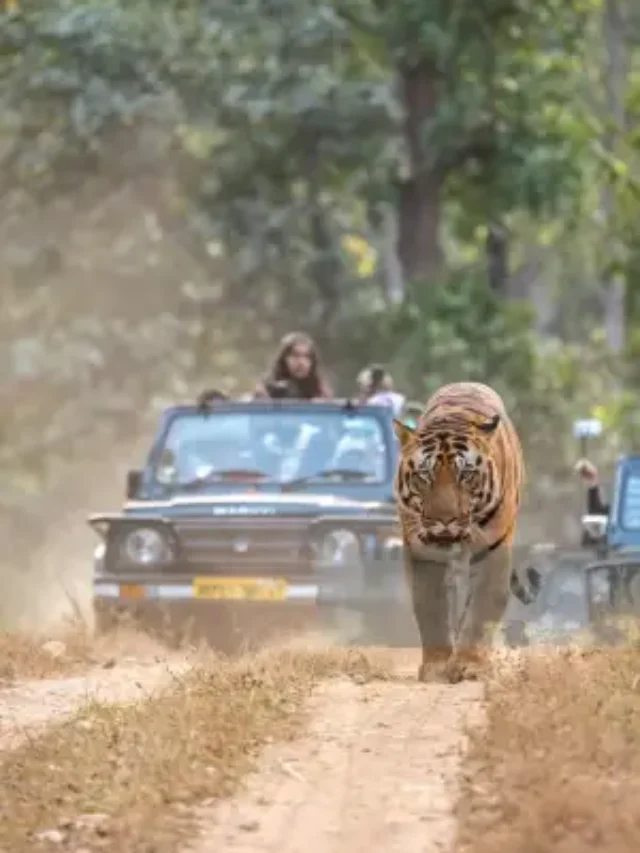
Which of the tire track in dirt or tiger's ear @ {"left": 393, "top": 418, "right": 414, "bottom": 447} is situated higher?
tiger's ear @ {"left": 393, "top": 418, "right": 414, "bottom": 447}

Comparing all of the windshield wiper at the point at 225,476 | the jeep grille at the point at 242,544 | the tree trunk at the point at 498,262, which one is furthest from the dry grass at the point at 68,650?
the tree trunk at the point at 498,262

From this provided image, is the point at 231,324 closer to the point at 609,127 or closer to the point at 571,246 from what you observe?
the point at 609,127

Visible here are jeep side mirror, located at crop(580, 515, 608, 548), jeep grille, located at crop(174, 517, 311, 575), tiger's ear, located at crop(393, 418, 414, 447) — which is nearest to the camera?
tiger's ear, located at crop(393, 418, 414, 447)

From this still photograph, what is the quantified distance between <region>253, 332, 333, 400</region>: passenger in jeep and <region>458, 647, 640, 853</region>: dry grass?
6.61m

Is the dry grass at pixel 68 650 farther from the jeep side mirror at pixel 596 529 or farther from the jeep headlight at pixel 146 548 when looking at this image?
the jeep side mirror at pixel 596 529

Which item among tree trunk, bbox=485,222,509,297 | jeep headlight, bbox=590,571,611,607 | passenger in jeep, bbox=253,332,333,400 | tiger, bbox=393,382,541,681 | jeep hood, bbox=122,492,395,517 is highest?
tiger, bbox=393,382,541,681

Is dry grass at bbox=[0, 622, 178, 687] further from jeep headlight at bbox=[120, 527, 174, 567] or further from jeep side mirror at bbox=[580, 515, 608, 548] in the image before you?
jeep side mirror at bbox=[580, 515, 608, 548]

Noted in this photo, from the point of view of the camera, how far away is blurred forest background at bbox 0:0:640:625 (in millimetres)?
26875

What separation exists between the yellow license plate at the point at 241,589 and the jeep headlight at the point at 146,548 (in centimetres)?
23

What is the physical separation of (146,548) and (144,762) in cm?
637

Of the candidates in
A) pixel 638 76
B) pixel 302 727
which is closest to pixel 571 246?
pixel 638 76

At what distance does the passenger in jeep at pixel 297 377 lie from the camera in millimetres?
17953

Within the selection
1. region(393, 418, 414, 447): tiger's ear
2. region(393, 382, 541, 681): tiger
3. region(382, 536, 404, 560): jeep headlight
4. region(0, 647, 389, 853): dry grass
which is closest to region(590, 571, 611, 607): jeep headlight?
region(382, 536, 404, 560): jeep headlight

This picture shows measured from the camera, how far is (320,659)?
12445 mm
